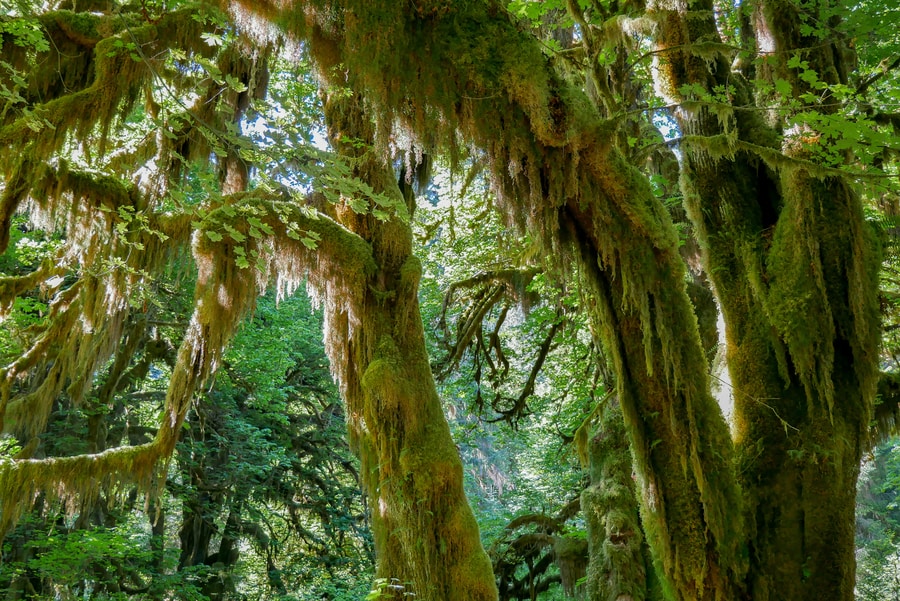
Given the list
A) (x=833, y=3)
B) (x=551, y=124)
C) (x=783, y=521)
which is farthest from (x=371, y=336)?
(x=833, y=3)

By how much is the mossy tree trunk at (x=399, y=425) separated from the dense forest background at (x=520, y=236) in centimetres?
3

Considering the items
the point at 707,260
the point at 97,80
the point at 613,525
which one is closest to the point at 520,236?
the point at 707,260

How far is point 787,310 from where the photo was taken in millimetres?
4609

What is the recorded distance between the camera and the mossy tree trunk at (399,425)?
5426 mm

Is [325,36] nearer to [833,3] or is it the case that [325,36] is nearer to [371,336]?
[371,336]

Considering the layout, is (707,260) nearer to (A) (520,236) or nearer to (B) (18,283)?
(A) (520,236)

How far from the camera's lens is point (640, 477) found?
14.0 ft

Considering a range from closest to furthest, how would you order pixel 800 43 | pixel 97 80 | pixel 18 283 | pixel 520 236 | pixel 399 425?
pixel 520 236 → pixel 800 43 → pixel 97 80 → pixel 399 425 → pixel 18 283

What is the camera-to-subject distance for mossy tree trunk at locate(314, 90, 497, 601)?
5.43 m

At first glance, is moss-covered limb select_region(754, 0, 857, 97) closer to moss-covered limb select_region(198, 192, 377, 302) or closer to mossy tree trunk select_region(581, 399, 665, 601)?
mossy tree trunk select_region(581, 399, 665, 601)

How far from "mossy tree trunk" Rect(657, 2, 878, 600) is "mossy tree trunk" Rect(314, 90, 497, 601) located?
2325 mm

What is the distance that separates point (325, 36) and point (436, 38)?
63 cm

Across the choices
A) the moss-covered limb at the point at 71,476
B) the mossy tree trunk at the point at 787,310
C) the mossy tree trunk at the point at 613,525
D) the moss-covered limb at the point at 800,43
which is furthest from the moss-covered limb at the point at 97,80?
the mossy tree trunk at the point at 613,525

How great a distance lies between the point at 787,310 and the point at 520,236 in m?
2.05
